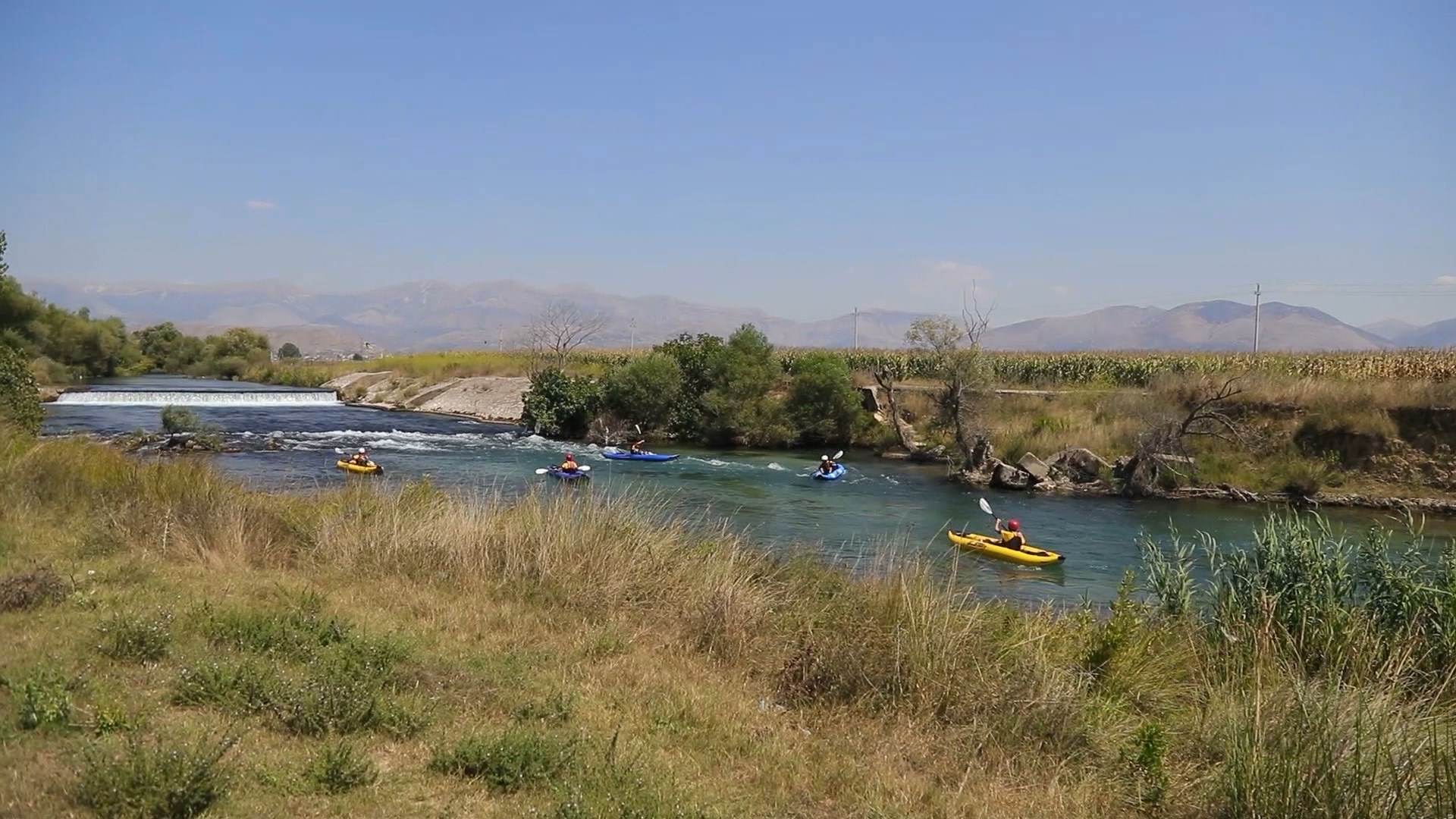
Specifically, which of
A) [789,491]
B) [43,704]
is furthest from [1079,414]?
[43,704]

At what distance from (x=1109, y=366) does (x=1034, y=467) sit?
1998cm

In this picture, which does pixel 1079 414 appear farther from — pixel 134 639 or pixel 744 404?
pixel 134 639

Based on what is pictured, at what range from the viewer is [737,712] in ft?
25.5

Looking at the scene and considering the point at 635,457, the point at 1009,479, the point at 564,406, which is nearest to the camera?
the point at 1009,479

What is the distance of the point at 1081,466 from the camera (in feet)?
117

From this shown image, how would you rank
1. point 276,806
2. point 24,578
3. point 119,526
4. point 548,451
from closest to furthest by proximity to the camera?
point 276,806, point 24,578, point 119,526, point 548,451

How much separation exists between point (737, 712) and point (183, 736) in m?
3.89

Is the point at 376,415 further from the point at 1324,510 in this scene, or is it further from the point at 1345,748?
the point at 1345,748

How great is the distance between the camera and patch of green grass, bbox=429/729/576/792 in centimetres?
600

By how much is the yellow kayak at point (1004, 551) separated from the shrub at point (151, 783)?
1824 centimetres

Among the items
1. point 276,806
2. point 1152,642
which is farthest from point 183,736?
→ point 1152,642

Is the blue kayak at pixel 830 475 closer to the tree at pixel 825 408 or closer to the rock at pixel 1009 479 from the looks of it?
the rock at pixel 1009 479

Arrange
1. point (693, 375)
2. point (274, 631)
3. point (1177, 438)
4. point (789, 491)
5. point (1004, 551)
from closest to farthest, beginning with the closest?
point (274, 631) → point (1004, 551) → point (789, 491) → point (1177, 438) → point (693, 375)

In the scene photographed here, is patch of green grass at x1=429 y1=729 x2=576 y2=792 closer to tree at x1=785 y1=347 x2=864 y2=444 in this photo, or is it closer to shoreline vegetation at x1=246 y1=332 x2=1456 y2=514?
shoreline vegetation at x1=246 y1=332 x2=1456 y2=514
